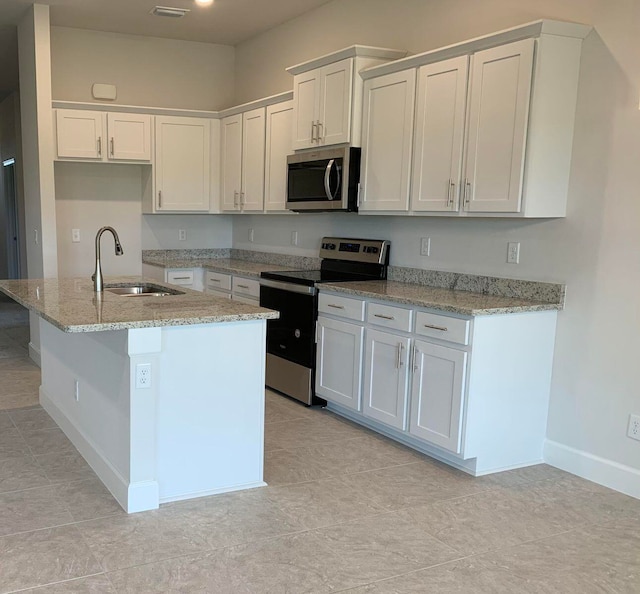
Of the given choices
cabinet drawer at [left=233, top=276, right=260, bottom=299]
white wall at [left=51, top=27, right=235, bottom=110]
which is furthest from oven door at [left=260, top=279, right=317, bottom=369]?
white wall at [left=51, top=27, right=235, bottom=110]

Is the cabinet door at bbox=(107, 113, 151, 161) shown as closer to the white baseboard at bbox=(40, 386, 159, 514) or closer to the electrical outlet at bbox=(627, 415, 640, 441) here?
the white baseboard at bbox=(40, 386, 159, 514)

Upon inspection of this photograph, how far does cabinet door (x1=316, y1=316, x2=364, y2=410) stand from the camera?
157 inches

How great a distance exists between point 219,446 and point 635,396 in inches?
78.4

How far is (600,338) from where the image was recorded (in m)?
3.25

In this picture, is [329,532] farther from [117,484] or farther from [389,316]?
[389,316]

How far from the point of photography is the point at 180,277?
5.65 m

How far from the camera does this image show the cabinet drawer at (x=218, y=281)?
212 inches

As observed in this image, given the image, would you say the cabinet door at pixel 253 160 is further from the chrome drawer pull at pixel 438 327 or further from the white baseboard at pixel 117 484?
the white baseboard at pixel 117 484

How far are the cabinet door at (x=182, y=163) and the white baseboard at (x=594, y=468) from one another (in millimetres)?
3815

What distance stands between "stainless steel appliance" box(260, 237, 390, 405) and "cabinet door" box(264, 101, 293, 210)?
2.05ft

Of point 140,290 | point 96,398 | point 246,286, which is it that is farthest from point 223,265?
point 96,398

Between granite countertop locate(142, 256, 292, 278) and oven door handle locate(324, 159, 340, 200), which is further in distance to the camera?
granite countertop locate(142, 256, 292, 278)

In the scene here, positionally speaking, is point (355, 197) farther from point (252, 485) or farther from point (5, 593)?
point (5, 593)

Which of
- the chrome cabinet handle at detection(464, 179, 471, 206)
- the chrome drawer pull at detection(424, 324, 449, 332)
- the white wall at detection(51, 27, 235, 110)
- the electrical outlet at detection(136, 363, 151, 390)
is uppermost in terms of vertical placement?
the white wall at detection(51, 27, 235, 110)
